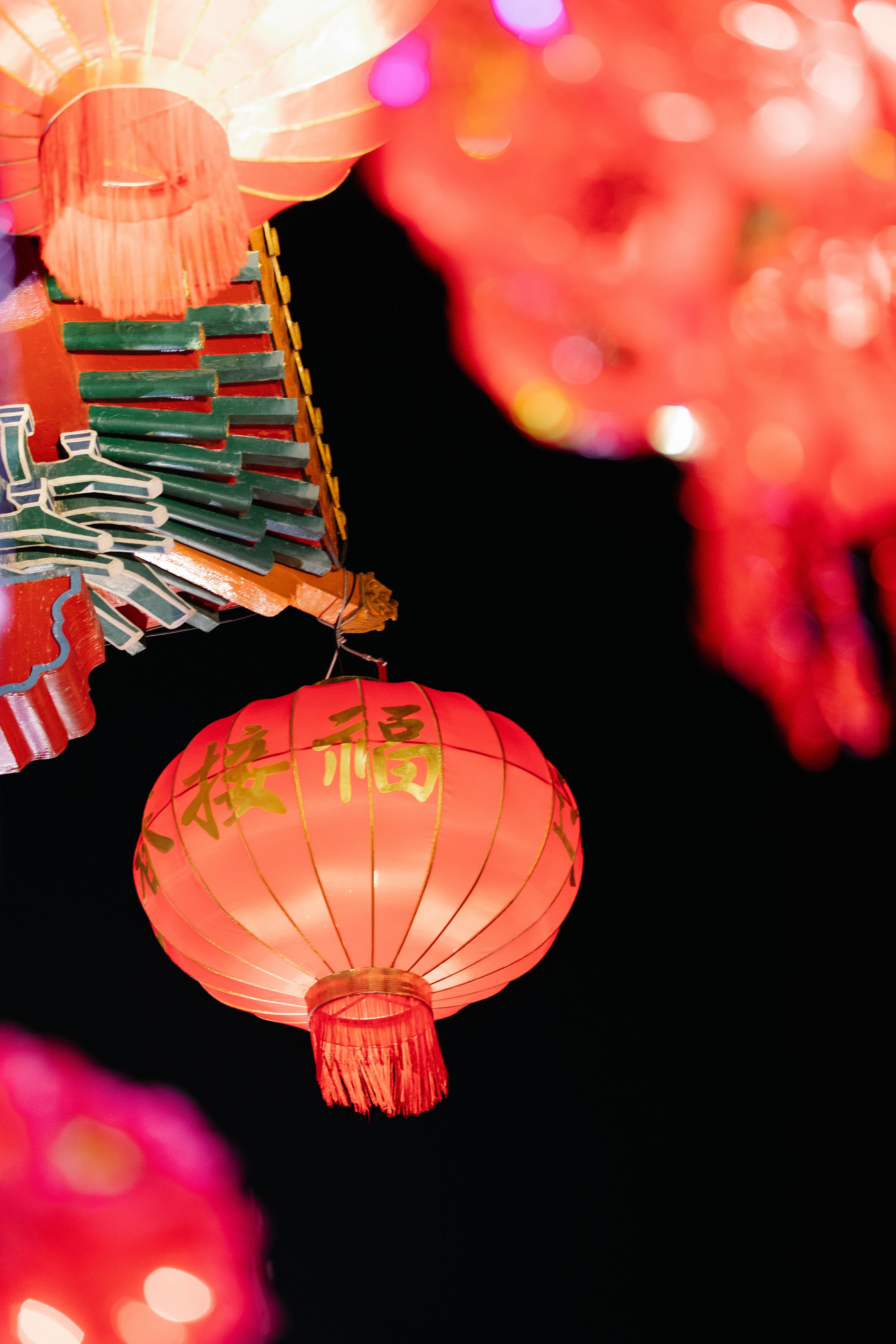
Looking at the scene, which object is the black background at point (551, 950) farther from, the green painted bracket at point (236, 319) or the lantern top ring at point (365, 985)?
the green painted bracket at point (236, 319)

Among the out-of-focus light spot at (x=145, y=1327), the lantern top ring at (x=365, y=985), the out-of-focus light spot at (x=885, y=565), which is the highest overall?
the out-of-focus light spot at (x=885, y=565)

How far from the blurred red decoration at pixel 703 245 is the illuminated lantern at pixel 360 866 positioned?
131 centimetres

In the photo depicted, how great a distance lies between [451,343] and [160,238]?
6.33 ft

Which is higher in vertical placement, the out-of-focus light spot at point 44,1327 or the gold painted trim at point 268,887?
the gold painted trim at point 268,887

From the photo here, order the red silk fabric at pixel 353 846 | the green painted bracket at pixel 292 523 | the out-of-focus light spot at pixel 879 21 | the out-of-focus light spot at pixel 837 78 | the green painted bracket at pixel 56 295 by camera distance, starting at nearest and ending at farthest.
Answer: the green painted bracket at pixel 56 295
the red silk fabric at pixel 353 846
the green painted bracket at pixel 292 523
the out-of-focus light spot at pixel 879 21
the out-of-focus light spot at pixel 837 78

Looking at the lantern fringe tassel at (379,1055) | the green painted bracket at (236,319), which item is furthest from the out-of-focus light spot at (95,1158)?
the green painted bracket at (236,319)

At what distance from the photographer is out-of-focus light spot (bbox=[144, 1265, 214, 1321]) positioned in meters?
2.78

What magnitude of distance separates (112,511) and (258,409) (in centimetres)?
28

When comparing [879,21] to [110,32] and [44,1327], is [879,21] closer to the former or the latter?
[110,32]

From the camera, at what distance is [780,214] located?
2635 mm

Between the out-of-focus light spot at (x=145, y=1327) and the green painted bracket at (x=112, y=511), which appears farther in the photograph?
the out-of-focus light spot at (x=145, y=1327)

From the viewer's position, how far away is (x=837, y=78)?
2.38 metres

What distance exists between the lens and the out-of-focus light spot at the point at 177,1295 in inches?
110

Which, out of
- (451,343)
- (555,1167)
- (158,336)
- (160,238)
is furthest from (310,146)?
(555,1167)
